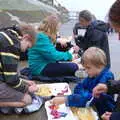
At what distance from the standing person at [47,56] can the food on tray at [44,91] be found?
0.76 metres

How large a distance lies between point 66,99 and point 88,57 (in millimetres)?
399

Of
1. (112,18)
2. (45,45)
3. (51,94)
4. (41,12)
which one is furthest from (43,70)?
(41,12)

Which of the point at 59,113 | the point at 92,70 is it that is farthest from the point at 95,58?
the point at 59,113

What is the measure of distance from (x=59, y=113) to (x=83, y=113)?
23 cm

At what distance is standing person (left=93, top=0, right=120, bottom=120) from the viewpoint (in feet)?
8.59

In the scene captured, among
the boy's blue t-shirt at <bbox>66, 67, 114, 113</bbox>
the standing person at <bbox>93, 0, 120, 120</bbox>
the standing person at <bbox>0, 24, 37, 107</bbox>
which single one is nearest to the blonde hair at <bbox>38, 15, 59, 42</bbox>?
the standing person at <bbox>0, 24, 37, 107</bbox>

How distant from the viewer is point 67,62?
18.4 feet

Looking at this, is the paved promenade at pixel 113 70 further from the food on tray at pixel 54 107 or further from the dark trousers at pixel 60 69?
the dark trousers at pixel 60 69

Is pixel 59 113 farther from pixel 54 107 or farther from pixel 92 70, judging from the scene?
pixel 92 70

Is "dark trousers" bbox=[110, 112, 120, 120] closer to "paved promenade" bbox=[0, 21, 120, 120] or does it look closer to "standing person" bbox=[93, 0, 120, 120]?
"standing person" bbox=[93, 0, 120, 120]

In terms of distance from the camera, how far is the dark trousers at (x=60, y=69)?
529 centimetres

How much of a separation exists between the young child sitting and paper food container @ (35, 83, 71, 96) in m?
0.62

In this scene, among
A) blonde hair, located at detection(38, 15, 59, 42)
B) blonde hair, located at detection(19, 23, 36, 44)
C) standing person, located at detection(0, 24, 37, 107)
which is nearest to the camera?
standing person, located at detection(0, 24, 37, 107)

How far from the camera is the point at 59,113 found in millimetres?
3615
